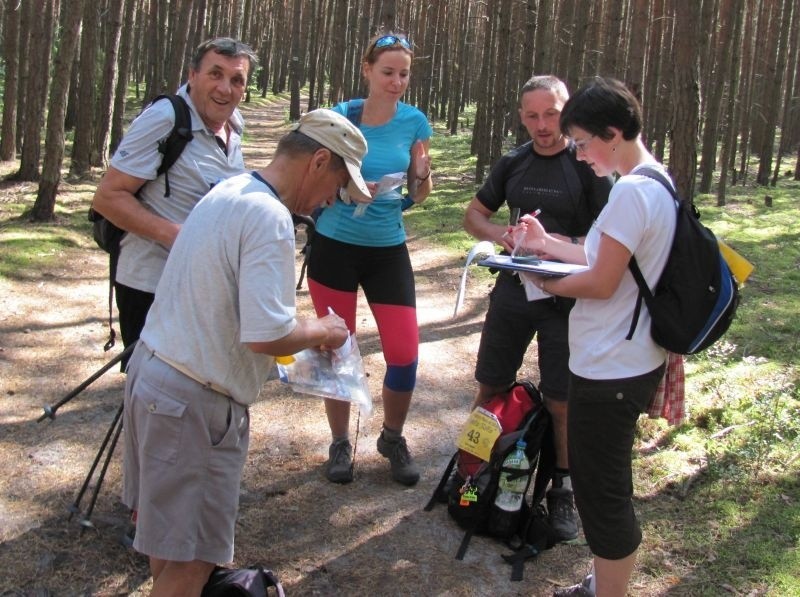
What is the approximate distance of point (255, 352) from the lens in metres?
2.12

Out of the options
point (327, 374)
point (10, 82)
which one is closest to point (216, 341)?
point (327, 374)

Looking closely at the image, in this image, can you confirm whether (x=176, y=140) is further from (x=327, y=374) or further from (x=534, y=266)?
(x=534, y=266)

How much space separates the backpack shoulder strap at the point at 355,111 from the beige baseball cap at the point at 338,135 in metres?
1.41

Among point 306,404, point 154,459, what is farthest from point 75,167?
point 154,459

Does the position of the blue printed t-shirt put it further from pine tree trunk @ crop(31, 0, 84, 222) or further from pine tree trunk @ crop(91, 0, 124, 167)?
pine tree trunk @ crop(91, 0, 124, 167)

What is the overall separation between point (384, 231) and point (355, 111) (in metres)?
0.59

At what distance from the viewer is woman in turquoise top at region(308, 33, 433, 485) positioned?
11.8 feet

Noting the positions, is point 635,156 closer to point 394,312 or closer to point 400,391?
point 394,312

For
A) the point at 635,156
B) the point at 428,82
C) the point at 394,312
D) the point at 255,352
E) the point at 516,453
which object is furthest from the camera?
the point at 428,82

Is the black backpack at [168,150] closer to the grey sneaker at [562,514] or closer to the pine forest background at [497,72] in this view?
the grey sneaker at [562,514]

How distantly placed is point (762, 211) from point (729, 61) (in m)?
3.14

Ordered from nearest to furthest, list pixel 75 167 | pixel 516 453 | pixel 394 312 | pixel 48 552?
1. pixel 48 552
2. pixel 516 453
3. pixel 394 312
4. pixel 75 167

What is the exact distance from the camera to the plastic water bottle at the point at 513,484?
3.40 m

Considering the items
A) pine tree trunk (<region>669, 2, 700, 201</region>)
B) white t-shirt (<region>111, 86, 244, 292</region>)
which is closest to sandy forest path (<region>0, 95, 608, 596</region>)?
white t-shirt (<region>111, 86, 244, 292</region>)
